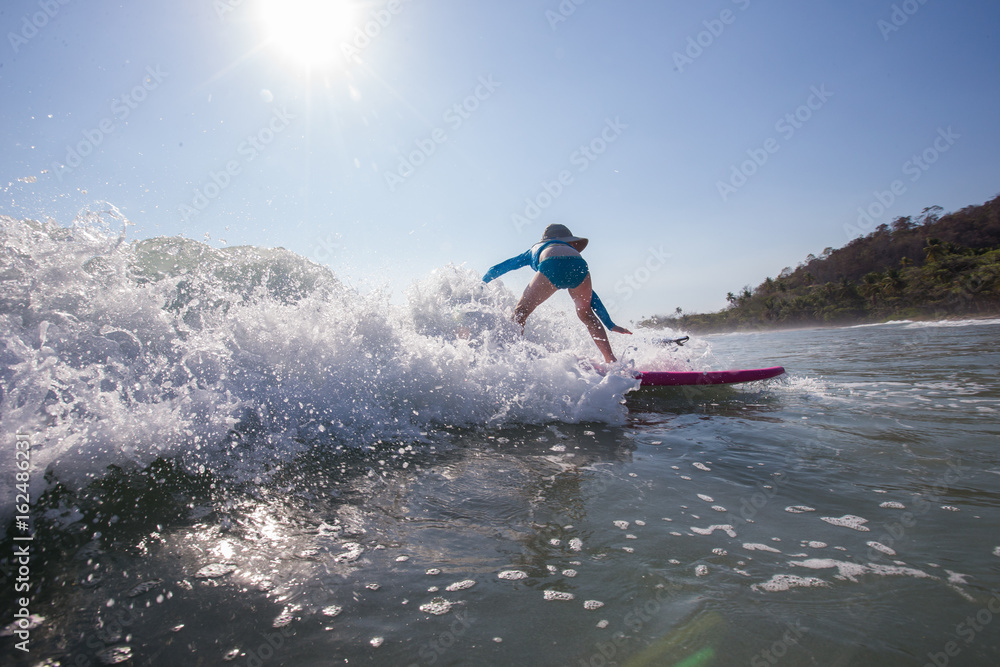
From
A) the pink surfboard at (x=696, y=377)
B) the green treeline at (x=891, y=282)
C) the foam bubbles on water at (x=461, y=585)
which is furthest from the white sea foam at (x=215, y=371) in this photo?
the green treeline at (x=891, y=282)

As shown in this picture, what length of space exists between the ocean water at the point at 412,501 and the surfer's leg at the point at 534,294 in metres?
1.57

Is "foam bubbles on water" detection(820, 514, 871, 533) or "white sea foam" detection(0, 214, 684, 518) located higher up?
"white sea foam" detection(0, 214, 684, 518)

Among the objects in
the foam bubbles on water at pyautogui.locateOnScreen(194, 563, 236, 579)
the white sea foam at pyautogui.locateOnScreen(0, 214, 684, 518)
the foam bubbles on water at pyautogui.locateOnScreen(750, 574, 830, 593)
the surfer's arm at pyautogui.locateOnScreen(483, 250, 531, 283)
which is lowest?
the foam bubbles on water at pyautogui.locateOnScreen(750, 574, 830, 593)

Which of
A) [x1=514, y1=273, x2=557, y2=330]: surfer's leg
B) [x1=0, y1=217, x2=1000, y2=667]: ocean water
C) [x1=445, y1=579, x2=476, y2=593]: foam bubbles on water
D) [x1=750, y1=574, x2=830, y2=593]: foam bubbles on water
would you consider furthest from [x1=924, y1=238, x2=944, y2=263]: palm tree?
[x1=445, y1=579, x2=476, y2=593]: foam bubbles on water

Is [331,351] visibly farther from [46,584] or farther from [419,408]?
[46,584]

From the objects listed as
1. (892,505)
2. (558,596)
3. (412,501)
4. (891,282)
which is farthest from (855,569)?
(891,282)

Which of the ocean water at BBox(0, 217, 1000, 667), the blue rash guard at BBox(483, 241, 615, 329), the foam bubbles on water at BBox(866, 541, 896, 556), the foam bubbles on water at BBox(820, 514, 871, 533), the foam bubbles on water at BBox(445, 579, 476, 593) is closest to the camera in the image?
the ocean water at BBox(0, 217, 1000, 667)

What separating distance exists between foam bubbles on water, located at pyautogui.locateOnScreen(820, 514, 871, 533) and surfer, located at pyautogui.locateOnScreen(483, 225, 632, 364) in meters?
3.22

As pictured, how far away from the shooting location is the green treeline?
40906 millimetres

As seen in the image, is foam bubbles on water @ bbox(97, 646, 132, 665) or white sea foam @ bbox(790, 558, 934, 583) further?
white sea foam @ bbox(790, 558, 934, 583)

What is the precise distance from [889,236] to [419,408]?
9973 cm

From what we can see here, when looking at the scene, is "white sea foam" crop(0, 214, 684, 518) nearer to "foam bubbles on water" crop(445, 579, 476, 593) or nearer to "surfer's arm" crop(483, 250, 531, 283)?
"foam bubbles on water" crop(445, 579, 476, 593)

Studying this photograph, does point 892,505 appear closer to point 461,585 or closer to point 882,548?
point 882,548

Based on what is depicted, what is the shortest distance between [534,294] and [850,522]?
13.4ft
